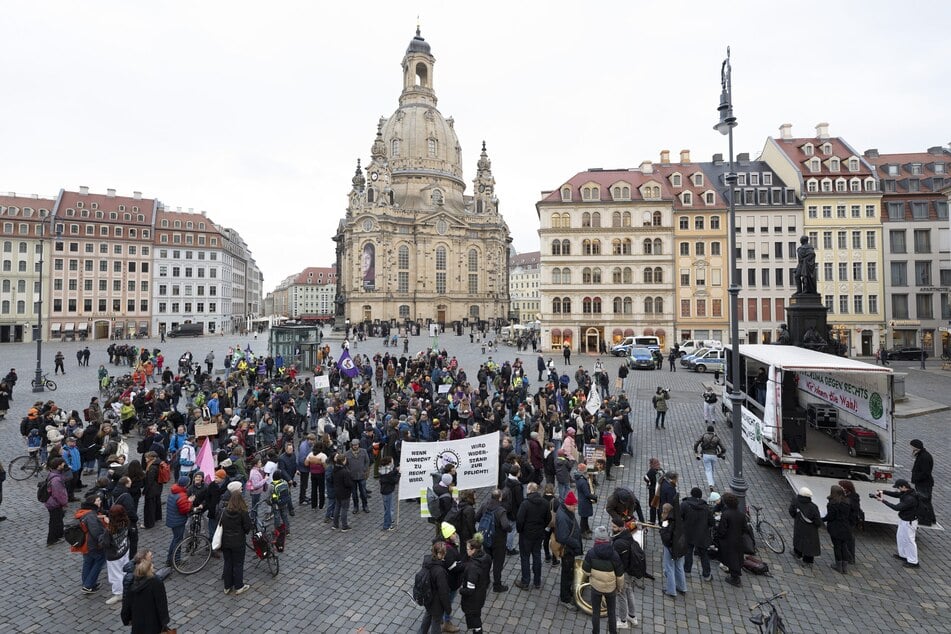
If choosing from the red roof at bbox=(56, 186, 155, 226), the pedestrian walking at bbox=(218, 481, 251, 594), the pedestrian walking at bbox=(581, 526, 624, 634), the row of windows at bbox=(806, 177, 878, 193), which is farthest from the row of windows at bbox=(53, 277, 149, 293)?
the row of windows at bbox=(806, 177, 878, 193)

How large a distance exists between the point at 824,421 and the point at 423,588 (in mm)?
12614

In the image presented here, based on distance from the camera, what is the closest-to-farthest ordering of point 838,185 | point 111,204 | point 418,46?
1. point 838,185
2. point 111,204
3. point 418,46

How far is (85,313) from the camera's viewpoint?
6894 centimetres

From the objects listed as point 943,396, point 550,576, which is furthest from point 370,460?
point 943,396

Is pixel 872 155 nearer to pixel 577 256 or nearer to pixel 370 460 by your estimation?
pixel 577 256

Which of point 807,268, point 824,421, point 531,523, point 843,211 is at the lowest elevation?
point 531,523

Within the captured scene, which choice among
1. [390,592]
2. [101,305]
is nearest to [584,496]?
[390,592]

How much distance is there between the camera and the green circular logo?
11.1m

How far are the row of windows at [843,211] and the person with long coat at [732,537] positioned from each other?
49613 mm

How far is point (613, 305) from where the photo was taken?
48.7 metres

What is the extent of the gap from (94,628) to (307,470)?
16.0 feet

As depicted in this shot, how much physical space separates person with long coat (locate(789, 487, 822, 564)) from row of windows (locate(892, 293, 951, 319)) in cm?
5100

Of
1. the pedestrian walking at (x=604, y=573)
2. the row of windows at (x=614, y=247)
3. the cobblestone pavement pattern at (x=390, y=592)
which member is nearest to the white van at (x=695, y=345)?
the row of windows at (x=614, y=247)

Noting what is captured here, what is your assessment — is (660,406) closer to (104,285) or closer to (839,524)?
(839,524)
